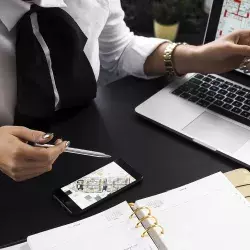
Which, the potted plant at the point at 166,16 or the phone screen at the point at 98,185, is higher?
the potted plant at the point at 166,16

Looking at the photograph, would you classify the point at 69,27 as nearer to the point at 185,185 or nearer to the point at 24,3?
the point at 24,3

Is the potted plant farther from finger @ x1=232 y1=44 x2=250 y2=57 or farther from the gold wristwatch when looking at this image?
finger @ x1=232 y1=44 x2=250 y2=57

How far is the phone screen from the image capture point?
69 cm

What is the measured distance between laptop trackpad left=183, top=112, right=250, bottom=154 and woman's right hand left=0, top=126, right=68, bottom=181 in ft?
0.83

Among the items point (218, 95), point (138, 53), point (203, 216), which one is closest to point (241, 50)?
point (218, 95)

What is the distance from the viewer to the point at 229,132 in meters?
0.80

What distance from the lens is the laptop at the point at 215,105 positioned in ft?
2.57

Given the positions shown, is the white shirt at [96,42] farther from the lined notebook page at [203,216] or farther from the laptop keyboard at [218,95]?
the lined notebook page at [203,216]

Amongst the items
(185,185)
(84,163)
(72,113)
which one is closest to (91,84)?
(72,113)

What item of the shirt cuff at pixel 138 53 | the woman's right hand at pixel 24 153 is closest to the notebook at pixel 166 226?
the woman's right hand at pixel 24 153

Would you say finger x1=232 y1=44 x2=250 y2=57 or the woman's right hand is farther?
finger x1=232 y1=44 x2=250 y2=57

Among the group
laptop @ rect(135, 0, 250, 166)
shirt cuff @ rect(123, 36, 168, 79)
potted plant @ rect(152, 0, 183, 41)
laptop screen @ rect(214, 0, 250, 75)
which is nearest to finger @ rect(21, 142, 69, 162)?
laptop @ rect(135, 0, 250, 166)

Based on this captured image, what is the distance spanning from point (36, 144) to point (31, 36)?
0.18 meters

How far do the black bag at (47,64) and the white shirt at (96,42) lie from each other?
2 cm
